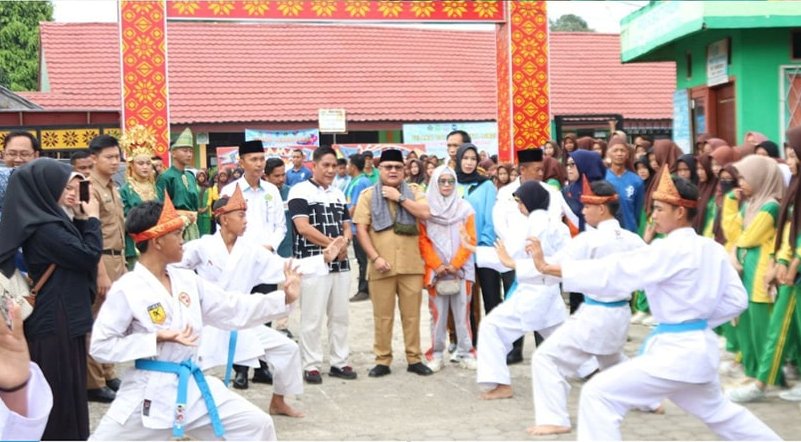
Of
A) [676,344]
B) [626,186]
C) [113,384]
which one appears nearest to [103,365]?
[113,384]

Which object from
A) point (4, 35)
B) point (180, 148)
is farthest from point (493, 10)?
point (4, 35)

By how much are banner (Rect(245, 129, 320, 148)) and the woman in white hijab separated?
13.8 meters

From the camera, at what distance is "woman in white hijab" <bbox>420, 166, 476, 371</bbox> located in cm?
819

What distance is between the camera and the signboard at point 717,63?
1267 cm

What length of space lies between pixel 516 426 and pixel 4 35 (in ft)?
69.1

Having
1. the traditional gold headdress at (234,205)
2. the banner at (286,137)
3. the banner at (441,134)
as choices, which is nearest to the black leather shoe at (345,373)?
the traditional gold headdress at (234,205)

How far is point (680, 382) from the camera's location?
4.99 metres

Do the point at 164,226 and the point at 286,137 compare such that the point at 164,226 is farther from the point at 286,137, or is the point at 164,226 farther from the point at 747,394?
the point at 286,137

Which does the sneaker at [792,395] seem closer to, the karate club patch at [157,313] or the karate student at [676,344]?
the karate student at [676,344]

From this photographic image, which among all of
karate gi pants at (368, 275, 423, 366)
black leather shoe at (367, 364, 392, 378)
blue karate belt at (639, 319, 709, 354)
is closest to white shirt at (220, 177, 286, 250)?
karate gi pants at (368, 275, 423, 366)

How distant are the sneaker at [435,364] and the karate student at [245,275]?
5.11ft

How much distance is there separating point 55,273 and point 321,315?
9.06ft

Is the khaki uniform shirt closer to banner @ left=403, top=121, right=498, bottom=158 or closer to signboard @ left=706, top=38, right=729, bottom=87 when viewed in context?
signboard @ left=706, top=38, right=729, bottom=87

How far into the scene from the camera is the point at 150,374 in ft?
15.0
